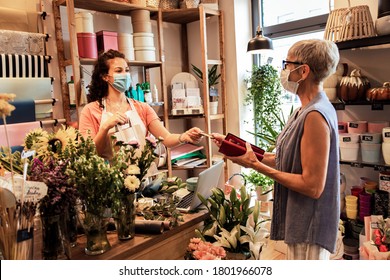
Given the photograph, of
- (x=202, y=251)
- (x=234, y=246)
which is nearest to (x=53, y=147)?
(x=202, y=251)

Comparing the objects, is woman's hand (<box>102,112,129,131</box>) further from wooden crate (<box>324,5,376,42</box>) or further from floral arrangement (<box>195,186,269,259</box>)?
wooden crate (<box>324,5,376,42</box>)

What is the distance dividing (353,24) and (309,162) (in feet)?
4.60

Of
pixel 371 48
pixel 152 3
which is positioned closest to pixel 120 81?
pixel 152 3

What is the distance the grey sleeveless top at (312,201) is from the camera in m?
1.33

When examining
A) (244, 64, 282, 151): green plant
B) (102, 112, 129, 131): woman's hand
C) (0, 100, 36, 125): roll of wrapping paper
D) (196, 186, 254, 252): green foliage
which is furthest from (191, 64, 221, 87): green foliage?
(196, 186, 254, 252): green foliage

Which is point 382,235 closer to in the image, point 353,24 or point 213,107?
point 353,24

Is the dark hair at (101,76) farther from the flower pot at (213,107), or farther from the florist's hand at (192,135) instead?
the flower pot at (213,107)

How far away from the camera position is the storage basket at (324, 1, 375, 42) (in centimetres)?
218

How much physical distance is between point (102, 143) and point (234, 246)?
37.6 inches

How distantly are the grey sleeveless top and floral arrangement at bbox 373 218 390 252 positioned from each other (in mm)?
870

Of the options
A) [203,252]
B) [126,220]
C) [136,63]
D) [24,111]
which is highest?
[136,63]

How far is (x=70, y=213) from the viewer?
3.45 feet

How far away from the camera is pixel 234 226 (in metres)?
1.30
